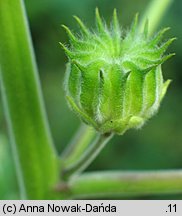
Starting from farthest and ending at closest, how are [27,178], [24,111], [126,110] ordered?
[27,178] < [24,111] < [126,110]

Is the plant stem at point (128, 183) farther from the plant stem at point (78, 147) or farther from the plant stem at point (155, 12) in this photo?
the plant stem at point (155, 12)

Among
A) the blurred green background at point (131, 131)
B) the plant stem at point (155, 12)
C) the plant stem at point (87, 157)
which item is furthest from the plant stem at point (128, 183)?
the blurred green background at point (131, 131)

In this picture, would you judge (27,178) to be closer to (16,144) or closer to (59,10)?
(16,144)

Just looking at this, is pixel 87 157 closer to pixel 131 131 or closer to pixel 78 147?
pixel 78 147

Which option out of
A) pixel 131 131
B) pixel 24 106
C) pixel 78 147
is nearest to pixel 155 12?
pixel 78 147

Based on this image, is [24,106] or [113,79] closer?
[113,79]

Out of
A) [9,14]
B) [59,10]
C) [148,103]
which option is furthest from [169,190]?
[59,10]
